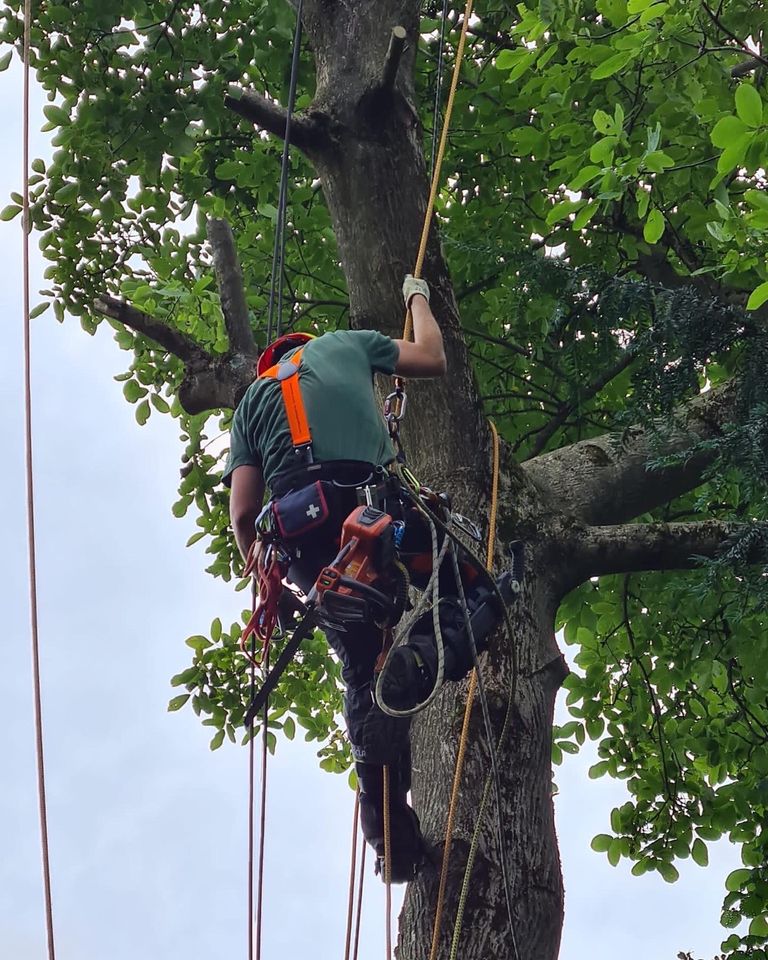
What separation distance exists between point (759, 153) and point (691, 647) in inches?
127

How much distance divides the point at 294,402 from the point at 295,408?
0.02m

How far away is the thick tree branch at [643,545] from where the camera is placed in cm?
432

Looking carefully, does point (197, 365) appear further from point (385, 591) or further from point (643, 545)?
point (643, 545)

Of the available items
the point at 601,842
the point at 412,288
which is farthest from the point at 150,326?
the point at 601,842

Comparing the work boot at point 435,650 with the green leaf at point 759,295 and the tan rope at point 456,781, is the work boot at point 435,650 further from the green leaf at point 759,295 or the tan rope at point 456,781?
the green leaf at point 759,295

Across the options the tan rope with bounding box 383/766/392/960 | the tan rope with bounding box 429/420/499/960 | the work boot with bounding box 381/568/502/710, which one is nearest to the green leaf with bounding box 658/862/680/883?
the tan rope with bounding box 429/420/499/960

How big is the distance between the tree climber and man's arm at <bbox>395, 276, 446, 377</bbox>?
3.0 inches

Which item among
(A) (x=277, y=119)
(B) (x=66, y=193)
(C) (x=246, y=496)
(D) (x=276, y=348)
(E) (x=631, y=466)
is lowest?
(C) (x=246, y=496)

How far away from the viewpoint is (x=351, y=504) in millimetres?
3377

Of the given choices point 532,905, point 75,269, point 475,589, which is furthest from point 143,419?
point 532,905

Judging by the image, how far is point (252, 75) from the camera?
20.0 ft

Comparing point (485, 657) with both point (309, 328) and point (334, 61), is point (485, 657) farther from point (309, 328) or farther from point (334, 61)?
point (309, 328)

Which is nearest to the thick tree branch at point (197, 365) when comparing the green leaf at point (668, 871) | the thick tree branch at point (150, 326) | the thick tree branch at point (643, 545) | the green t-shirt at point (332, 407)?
the thick tree branch at point (150, 326)

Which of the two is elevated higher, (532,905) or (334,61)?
(334,61)
